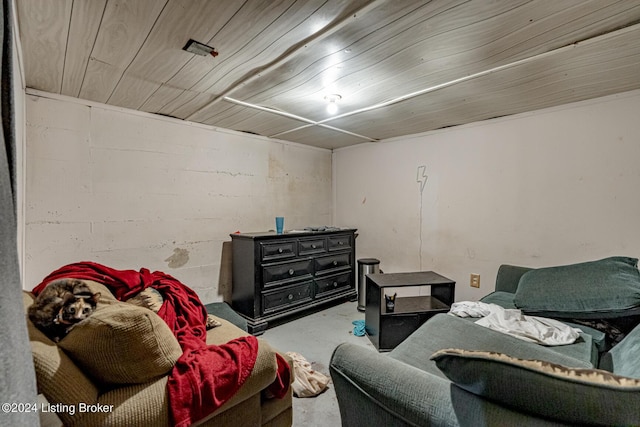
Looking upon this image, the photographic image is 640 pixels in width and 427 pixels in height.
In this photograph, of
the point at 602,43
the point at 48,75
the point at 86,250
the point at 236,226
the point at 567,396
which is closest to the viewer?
the point at 567,396

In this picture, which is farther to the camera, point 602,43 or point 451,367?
point 602,43

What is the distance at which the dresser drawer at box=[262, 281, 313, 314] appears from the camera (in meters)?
2.90

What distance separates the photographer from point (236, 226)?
3.30 metres

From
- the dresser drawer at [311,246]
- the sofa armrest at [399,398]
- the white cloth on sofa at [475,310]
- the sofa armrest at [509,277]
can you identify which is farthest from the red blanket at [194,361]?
the sofa armrest at [509,277]

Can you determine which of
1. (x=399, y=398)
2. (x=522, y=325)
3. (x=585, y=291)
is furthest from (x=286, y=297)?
(x=585, y=291)

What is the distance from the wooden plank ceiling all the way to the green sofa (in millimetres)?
1384

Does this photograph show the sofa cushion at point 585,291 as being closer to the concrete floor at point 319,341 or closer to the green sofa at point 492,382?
the green sofa at point 492,382

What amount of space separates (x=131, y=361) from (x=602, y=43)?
2.61m

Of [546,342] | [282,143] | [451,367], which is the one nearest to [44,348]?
[451,367]

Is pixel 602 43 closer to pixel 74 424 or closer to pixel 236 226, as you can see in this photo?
pixel 74 424

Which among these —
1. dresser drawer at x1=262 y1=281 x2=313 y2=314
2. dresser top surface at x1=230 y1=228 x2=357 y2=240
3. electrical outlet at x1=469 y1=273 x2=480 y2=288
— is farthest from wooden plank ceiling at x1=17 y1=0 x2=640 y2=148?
dresser drawer at x1=262 y1=281 x2=313 y2=314

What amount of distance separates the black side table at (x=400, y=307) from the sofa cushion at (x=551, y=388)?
164 centimetres

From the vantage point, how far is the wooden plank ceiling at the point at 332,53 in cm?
129

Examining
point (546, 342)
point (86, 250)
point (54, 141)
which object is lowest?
point (546, 342)
